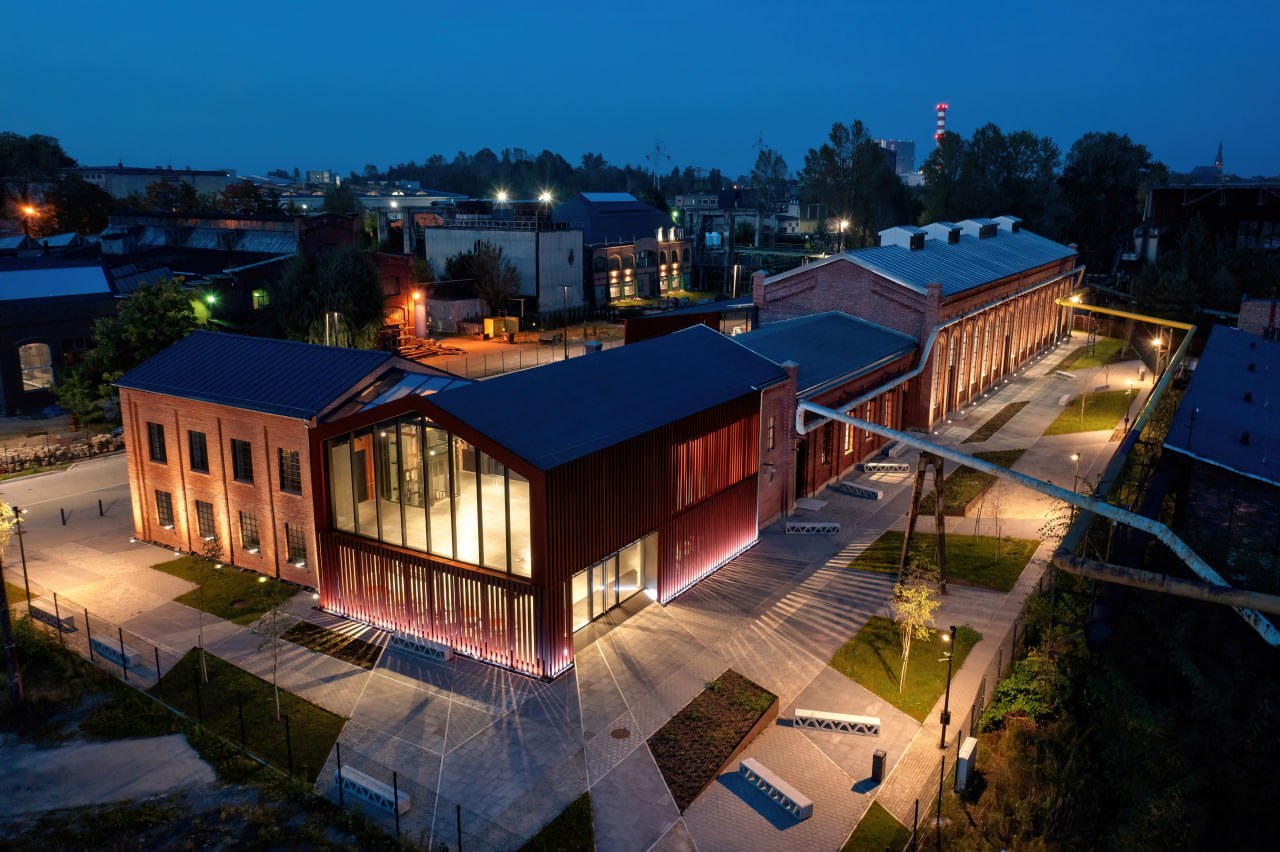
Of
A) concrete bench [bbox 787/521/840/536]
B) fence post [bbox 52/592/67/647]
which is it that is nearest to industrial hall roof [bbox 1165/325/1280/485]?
concrete bench [bbox 787/521/840/536]

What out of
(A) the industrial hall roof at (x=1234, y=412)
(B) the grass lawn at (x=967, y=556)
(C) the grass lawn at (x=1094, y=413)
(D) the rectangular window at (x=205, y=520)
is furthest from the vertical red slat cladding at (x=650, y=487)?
(C) the grass lawn at (x=1094, y=413)

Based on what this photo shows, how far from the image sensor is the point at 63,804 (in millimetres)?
18203

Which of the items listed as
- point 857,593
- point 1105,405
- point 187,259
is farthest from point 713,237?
point 857,593

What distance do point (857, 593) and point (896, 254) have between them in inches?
1136

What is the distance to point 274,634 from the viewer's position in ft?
71.9

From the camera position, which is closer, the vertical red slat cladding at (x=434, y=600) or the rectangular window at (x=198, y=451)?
the vertical red slat cladding at (x=434, y=600)

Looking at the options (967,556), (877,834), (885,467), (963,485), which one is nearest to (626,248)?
(885,467)

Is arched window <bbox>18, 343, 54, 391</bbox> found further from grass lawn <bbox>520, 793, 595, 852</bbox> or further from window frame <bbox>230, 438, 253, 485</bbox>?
grass lawn <bbox>520, 793, 595, 852</bbox>

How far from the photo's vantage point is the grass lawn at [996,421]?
148 ft

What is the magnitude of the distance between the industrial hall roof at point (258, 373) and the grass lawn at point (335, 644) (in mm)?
6064

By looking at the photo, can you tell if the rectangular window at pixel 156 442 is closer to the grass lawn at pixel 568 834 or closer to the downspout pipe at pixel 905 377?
the grass lawn at pixel 568 834

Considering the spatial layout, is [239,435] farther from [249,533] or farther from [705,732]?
[705,732]

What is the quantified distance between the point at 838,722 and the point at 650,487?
27.5 feet

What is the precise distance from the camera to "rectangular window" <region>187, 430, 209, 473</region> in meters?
29.7
